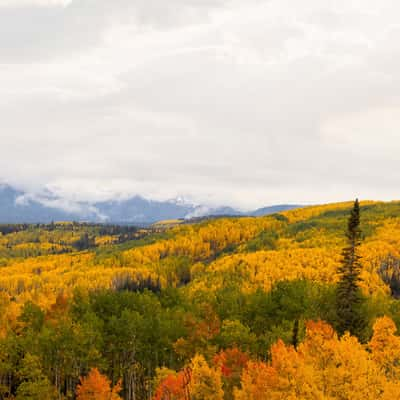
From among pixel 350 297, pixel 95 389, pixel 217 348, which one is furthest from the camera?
pixel 217 348

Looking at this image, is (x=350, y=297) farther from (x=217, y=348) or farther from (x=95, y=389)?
(x=95, y=389)

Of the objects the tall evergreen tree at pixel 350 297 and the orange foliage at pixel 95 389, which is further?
the tall evergreen tree at pixel 350 297

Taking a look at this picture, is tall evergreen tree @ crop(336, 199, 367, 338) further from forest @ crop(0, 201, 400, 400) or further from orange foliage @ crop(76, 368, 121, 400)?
orange foliage @ crop(76, 368, 121, 400)

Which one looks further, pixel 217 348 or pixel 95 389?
pixel 217 348

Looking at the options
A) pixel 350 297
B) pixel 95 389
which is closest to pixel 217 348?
pixel 95 389

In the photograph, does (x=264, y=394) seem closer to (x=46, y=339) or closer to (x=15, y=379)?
(x=46, y=339)

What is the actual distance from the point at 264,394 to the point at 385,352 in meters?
21.0

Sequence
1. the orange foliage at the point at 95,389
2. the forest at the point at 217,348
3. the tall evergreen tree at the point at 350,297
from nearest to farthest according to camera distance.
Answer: the forest at the point at 217,348, the orange foliage at the point at 95,389, the tall evergreen tree at the point at 350,297

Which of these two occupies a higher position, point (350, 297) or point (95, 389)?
point (350, 297)

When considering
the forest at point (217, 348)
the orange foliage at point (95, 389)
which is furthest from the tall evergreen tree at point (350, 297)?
the orange foliage at point (95, 389)

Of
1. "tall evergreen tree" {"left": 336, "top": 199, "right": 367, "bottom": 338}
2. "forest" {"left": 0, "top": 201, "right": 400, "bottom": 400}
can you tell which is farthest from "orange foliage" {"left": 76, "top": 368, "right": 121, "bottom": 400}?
"tall evergreen tree" {"left": 336, "top": 199, "right": 367, "bottom": 338}

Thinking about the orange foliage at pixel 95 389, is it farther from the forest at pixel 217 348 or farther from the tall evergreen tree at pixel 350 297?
the tall evergreen tree at pixel 350 297

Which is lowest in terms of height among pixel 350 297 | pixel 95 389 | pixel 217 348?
pixel 95 389

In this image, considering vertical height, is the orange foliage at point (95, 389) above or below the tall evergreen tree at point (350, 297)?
below
